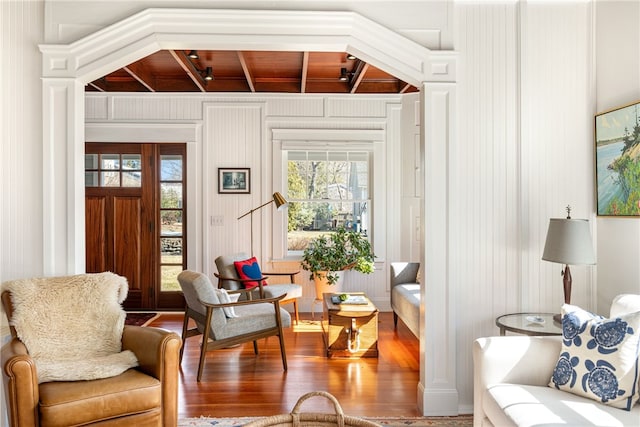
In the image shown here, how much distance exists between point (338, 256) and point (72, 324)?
3.25 m

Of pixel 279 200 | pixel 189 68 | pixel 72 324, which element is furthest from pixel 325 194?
pixel 72 324

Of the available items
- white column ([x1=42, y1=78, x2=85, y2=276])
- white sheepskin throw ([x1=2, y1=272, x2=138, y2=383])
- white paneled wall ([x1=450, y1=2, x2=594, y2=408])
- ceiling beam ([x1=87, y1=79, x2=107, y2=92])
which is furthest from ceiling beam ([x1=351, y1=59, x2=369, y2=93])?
white sheepskin throw ([x1=2, y1=272, x2=138, y2=383])

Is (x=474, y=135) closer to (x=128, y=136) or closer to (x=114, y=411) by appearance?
(x=114, y=411)

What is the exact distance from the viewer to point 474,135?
303cm

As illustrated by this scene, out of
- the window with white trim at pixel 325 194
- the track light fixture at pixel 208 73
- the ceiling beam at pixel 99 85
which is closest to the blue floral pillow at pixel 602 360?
the window with white trim at pixel 325 194

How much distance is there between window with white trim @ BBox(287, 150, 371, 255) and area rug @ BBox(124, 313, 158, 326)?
6.35ft

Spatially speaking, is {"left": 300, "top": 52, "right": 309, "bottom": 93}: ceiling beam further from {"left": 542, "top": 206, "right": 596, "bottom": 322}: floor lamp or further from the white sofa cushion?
the white sofa cushion

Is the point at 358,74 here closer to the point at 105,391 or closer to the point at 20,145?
the point at 20,145

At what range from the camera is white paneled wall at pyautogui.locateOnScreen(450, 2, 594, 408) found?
9.93ft

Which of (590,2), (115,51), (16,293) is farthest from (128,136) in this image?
(590,2)

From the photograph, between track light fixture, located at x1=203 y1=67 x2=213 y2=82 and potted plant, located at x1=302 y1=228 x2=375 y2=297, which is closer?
track light fixture, located at x1=203 y1=67 x2=213 y2=82

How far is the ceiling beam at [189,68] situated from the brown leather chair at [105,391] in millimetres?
2645

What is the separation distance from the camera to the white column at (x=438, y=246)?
298 cm

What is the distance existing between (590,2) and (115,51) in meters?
3.23
